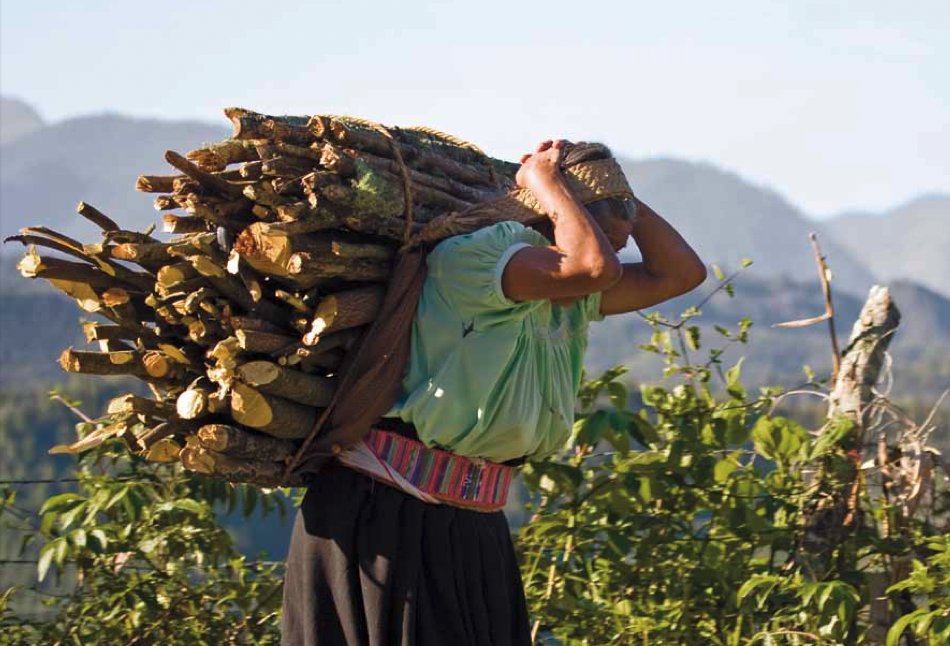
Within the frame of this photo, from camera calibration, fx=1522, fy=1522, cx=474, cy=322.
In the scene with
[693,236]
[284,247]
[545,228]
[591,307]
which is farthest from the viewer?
[693,236]

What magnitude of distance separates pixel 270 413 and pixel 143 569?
1.52 meters

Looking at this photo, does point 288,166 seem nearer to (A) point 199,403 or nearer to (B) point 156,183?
(B) point 156,183

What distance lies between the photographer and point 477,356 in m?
2.89

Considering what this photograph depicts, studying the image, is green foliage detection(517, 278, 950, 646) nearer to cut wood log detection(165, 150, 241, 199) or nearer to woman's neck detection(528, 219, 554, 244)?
woman's neck detection(528, 219, 554, 244)

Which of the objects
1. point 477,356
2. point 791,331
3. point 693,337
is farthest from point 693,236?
point 477,356

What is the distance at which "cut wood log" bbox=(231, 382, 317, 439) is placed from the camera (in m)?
2.81

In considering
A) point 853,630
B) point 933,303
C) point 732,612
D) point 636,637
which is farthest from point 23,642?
point 933,303

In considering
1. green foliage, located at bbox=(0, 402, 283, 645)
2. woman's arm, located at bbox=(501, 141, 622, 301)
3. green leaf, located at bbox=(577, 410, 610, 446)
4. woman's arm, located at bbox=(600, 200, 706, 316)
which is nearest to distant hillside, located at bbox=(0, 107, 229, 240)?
green foliage, located at bbox=(0, 402, 283, 645)

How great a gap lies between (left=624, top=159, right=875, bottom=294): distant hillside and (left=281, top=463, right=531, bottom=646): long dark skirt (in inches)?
1947

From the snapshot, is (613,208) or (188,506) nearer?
(613,208)

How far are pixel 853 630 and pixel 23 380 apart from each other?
16.8m

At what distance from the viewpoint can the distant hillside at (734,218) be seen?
180ft

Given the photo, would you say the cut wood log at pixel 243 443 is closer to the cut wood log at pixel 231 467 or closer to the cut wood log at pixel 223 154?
the cut wood log at pixel 231 467

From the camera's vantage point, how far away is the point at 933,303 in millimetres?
38500
